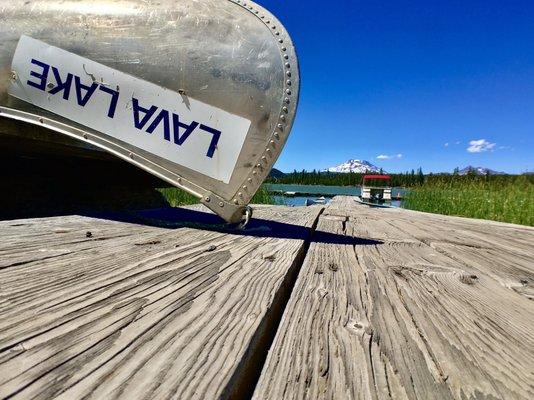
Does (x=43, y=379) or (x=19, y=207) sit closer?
(x=43, y=379)

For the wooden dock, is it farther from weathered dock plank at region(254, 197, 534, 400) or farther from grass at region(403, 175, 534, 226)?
grass at region(403, 175, 534, 226)

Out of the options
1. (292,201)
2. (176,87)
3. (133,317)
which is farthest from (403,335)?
(292,201)

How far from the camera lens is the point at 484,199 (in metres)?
8.11

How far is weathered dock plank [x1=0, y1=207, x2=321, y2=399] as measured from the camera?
52cm

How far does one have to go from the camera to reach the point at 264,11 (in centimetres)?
250

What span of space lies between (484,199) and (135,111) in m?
7.96

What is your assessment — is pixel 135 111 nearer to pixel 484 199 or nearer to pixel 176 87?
pixel 176 87

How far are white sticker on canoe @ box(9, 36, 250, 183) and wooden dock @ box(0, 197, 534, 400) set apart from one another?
3.38 feet

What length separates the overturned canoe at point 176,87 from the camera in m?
2.37

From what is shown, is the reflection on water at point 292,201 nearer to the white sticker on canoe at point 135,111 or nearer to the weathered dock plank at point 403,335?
the white sticker on canoe at point 135,111

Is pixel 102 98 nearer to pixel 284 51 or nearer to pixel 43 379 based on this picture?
pixel 284 51

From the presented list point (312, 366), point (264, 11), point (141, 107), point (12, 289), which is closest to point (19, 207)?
point (141, 107)

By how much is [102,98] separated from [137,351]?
229 centimetres

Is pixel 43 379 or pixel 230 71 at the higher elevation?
pixel 230 71
